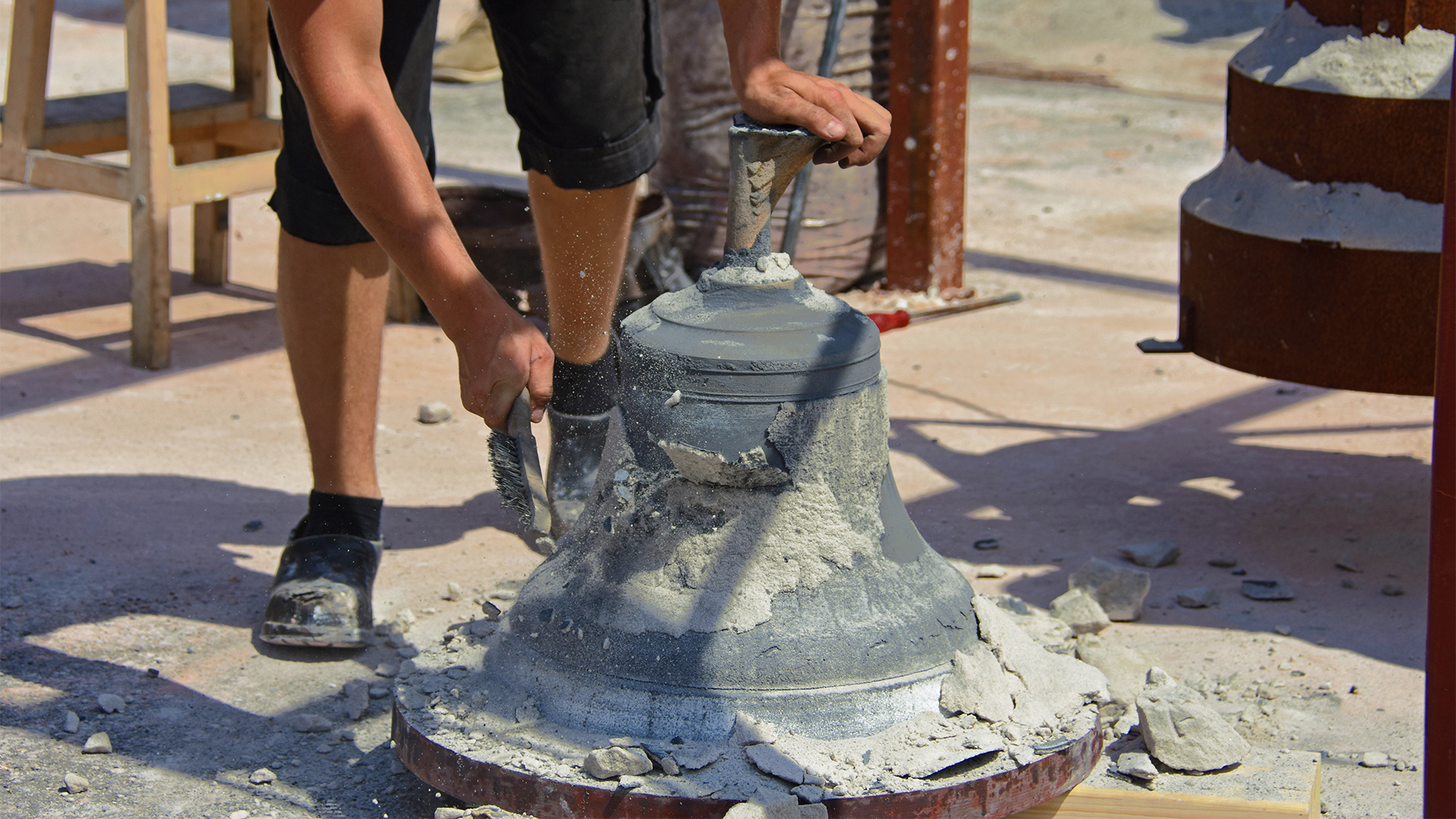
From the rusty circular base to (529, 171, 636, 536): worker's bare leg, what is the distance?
0.92 m

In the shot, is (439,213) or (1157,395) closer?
(439,213)

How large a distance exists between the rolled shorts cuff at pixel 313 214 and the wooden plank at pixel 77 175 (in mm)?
1710

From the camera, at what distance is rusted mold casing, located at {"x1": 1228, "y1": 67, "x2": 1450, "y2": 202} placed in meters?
2.44

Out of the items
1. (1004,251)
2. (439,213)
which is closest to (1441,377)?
(439,213)

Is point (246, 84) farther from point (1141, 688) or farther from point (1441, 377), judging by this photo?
point (1441, 377)

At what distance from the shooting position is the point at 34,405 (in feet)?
11.4

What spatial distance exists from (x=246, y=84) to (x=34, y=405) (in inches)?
57.8

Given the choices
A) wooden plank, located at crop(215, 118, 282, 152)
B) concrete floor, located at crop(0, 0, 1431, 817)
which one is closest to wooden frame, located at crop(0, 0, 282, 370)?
wooden plank, located at crop(215, 118, 282, 152)

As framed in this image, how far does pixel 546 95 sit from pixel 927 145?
2.20 metres

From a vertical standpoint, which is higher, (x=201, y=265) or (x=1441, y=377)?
(x=1441, y=377)

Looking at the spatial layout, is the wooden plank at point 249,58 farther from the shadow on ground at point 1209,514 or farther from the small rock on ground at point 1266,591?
the small rock on ground at point 1266,591

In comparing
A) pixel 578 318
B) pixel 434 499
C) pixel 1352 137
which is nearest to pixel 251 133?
pixel 434 499

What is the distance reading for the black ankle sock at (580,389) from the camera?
270 centimetres

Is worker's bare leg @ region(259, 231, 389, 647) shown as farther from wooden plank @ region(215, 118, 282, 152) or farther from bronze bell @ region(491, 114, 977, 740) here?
wooden plank @ region(215, 118, 282, 152)
